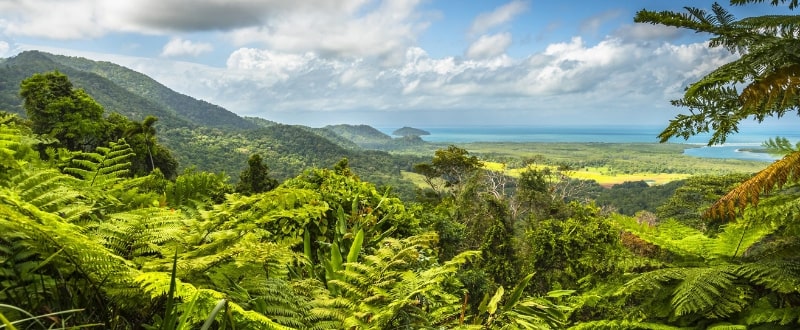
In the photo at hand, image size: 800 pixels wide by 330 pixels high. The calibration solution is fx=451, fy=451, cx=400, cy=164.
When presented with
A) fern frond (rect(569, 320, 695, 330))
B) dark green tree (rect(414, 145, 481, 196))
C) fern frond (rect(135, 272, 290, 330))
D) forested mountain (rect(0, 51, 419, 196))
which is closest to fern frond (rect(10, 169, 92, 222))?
fern frond (rect(135, 272, 290, 330))

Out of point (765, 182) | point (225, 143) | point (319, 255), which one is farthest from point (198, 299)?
point (225, 143)

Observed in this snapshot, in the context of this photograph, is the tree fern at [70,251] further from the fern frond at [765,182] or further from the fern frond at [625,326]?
the fern frond at [765,182]

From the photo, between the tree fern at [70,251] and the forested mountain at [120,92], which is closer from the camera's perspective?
the tree fern at [70,251]

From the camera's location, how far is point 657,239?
2916 millimetres

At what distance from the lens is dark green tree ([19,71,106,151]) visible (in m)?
19.4

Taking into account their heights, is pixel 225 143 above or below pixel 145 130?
below

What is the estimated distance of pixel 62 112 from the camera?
19.6 metres

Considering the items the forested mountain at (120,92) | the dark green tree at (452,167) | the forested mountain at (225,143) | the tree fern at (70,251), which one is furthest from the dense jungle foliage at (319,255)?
the forested mountain at (120,92)

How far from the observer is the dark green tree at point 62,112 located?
19375mm

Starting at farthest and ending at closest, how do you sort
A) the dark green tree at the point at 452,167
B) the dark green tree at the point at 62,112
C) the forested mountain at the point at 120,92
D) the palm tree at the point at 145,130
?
the forested mountain at the point at 120,92 → the dark green tree at the point at 452,167 → the palm tree at the point at 145,130 → the dark green tree at the point at 62,112

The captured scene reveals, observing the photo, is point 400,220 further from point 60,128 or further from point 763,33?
point 60,128

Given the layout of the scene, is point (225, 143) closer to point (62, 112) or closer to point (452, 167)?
point (62, 112)

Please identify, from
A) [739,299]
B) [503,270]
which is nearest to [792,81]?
[739,299]

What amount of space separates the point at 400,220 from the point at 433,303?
1.72 meters
